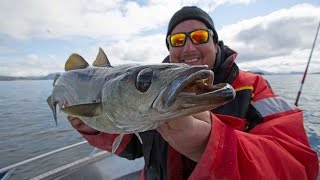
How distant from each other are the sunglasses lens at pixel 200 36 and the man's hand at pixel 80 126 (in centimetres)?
176

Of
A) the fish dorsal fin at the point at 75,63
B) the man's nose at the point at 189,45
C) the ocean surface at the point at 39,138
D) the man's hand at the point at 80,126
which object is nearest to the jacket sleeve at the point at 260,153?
the man's nose at the point at 189,45

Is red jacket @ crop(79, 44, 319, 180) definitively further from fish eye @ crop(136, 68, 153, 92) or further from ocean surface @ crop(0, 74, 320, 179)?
ocean surface @ crop(0, 74, 320, 179)

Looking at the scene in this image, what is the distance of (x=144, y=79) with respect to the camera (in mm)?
1897

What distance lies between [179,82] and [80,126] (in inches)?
87.4

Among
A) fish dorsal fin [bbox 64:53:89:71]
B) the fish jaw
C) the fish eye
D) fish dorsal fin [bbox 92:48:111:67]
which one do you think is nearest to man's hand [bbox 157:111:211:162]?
the fish jaw

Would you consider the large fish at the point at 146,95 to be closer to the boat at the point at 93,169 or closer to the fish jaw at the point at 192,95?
the fish jaw at the point at 192,95

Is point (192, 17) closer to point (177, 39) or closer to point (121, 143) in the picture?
point (177, 39)

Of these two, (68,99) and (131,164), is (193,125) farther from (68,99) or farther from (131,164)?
(131,164)

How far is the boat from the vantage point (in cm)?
577

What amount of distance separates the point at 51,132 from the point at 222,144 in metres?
17.8

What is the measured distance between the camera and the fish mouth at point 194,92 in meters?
1.47

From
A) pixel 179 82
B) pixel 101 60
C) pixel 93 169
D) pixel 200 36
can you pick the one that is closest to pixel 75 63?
pixel 101 60

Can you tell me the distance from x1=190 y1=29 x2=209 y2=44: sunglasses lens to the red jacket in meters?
0.33

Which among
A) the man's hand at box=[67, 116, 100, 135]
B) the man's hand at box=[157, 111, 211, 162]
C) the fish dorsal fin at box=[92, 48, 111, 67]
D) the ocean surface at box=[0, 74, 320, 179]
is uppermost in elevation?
the fish dorsal fin at box=[92, 48, 111, 67]
